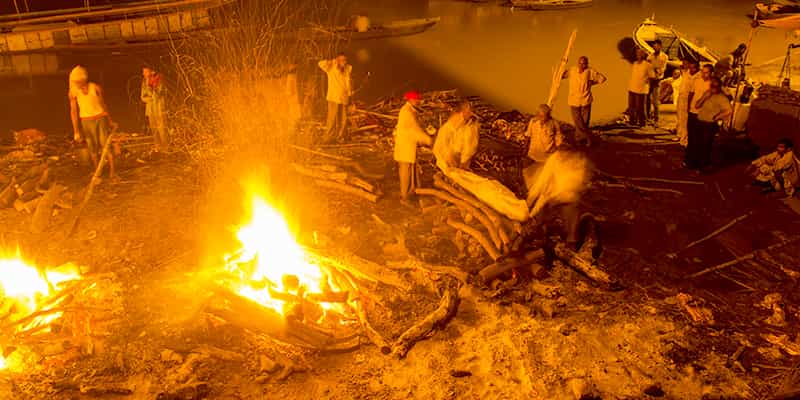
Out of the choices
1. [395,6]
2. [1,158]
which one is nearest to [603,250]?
[1,158]

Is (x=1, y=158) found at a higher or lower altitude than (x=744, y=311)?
higher

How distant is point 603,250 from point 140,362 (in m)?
5.91

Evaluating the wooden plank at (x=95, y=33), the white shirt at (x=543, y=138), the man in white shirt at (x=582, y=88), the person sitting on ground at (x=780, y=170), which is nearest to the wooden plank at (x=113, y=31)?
the wooden plank at (x=95, y=33)

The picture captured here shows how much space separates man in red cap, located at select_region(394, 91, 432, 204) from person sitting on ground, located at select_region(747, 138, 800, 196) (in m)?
5.70

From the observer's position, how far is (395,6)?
1393 inches

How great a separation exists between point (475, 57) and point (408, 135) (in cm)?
1553

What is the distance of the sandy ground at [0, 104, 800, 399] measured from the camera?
5.79 m

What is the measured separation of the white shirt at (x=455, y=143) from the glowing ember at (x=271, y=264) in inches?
99.2

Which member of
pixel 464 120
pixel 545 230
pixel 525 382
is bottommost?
pixel 525 382

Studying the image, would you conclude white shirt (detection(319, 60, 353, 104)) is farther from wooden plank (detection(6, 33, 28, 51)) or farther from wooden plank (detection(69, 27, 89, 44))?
wooden plank (detection(6, 33, 28, 51))

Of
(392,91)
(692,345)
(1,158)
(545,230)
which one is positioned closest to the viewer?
(692,345)

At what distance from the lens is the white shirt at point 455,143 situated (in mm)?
8609

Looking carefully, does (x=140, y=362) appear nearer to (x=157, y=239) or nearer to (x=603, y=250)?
(x=157, y=239)

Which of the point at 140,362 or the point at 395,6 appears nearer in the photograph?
the point at 140,362
